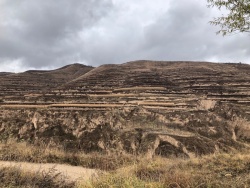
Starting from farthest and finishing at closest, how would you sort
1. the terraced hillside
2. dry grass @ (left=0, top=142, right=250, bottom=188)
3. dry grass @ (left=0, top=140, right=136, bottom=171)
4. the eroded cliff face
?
the terraced hillside, the eroded cliff face, dry grass @ (left=0, top=140, right=136, bottom=171), dry grass @ (left=0, top=142, right=250, bottom=188)

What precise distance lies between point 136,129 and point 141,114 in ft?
2.81

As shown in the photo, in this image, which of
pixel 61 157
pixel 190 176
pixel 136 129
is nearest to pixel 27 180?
pixel 190 176

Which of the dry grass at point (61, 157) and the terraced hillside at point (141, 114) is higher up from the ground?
the terraced hillside at point (141, 114)

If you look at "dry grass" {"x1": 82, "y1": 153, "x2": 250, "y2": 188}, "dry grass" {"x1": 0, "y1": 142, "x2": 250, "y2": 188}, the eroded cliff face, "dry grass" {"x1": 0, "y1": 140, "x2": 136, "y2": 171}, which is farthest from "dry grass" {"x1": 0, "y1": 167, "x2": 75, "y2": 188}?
the eroded cliff face

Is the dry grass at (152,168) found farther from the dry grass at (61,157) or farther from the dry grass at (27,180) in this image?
the dry grass at (27,180)

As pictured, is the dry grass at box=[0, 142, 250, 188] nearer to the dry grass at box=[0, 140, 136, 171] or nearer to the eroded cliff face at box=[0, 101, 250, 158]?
the dry grass at box=[0, 140, 136, 171]

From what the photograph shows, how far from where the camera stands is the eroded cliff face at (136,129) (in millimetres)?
13859

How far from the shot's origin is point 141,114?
15352mm

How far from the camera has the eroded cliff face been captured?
1386 cm

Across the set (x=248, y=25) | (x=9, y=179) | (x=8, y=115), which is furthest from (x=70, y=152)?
(x=248, y=25)

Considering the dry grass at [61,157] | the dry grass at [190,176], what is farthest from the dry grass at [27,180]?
the dry grass at [61,157]

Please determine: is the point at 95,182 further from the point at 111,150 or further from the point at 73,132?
the point at 73,132

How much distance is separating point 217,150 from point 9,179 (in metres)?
8.40

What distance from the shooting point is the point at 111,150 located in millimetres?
13773
